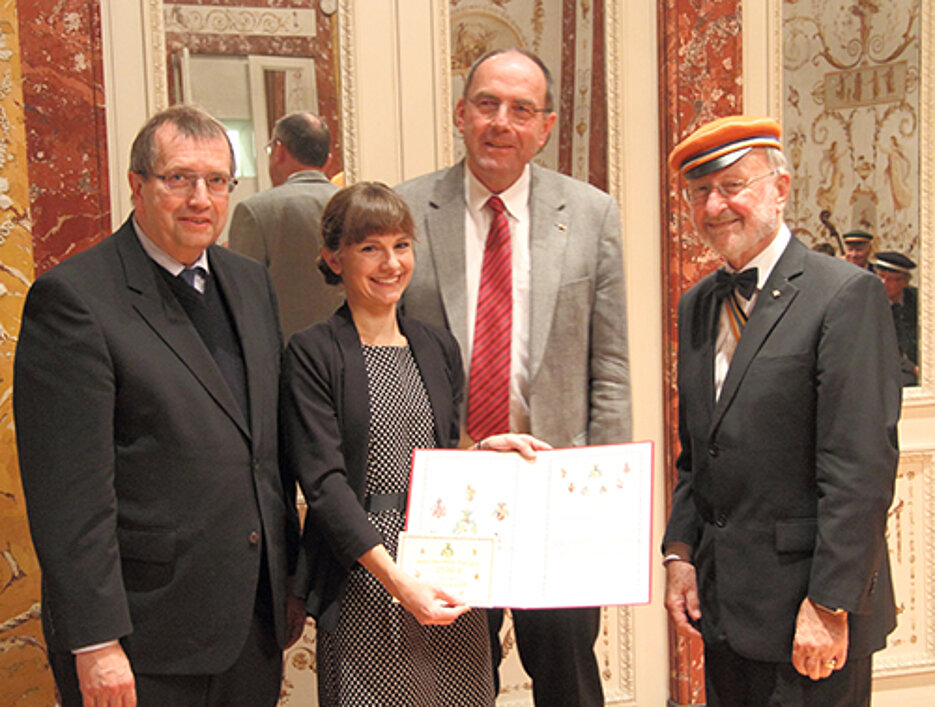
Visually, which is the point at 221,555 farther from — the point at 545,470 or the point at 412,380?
the point at 545,470

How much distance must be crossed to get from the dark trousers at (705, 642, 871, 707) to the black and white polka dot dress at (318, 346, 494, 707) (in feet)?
1.73

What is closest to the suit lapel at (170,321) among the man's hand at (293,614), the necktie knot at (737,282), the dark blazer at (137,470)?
the dark blazer at (137,470)

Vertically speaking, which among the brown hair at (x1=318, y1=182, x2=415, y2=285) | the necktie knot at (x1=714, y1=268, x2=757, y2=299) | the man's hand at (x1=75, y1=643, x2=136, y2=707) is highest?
the brown hair at (x1=318, y1=182, x2=415, y2=285)

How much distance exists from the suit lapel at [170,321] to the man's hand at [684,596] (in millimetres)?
1047

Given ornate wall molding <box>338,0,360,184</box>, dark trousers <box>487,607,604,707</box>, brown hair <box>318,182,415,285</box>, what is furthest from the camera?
ornate wall molding <box>338,0,360,184</box>

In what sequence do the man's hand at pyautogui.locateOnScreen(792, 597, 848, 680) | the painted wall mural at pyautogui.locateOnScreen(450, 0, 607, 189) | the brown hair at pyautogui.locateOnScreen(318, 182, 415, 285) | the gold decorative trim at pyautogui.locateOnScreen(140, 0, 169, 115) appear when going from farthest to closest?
1. the painted wall mural at pyautogui.locateOnScreen(450, 0, 607, 189)
2. the gold decorative trim at pyautogui.locateOnScreen(140, 0, 169, 115)
3. the brown hair at pyautogui.locateOnScreen(318, 182, 415, 285)
4. the man's hand at pyautogui.locateOnScreen(792, 597, 848, 680)

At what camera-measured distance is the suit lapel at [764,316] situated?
1987 mm

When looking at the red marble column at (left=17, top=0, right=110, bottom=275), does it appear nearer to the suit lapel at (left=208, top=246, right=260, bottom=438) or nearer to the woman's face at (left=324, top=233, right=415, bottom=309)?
the suit lapel at (left=208, top=246, right=260, bottom=438)

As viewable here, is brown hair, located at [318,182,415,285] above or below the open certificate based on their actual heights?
above

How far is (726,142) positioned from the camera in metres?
2.04

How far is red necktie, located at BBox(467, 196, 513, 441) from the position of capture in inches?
92.7

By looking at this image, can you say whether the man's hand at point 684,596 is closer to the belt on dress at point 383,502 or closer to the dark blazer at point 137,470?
the belt on dress at point 383,502

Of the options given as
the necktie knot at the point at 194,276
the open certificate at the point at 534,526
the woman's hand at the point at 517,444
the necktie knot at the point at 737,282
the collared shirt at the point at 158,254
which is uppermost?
the collared shirt at the point at 158,254

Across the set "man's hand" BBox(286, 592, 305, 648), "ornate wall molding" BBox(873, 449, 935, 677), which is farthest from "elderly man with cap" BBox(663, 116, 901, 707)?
"ornate wall molding" BBox(873, 449, 935, 677)
